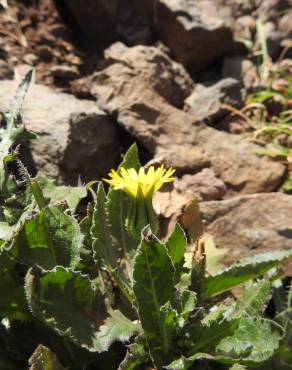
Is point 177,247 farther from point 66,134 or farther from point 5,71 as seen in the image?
point 5,71

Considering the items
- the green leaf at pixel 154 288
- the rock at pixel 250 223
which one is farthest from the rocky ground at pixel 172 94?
the green leaf at pixel 154 288

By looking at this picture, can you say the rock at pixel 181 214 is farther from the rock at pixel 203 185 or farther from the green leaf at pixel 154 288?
the green leaf at pixel 154 288

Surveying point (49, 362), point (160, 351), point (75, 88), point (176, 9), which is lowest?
point (160, 351)

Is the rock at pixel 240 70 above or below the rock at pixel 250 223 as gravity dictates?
above

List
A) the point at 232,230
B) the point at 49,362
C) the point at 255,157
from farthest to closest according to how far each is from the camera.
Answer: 1. the point at 255,157
2. the point at 232,230
3. the point at 49,362

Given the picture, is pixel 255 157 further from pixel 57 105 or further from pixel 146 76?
pixel 57 105

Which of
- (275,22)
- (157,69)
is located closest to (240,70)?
(275,22)

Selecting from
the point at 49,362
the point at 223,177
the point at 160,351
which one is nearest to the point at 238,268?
the point at 160,351
